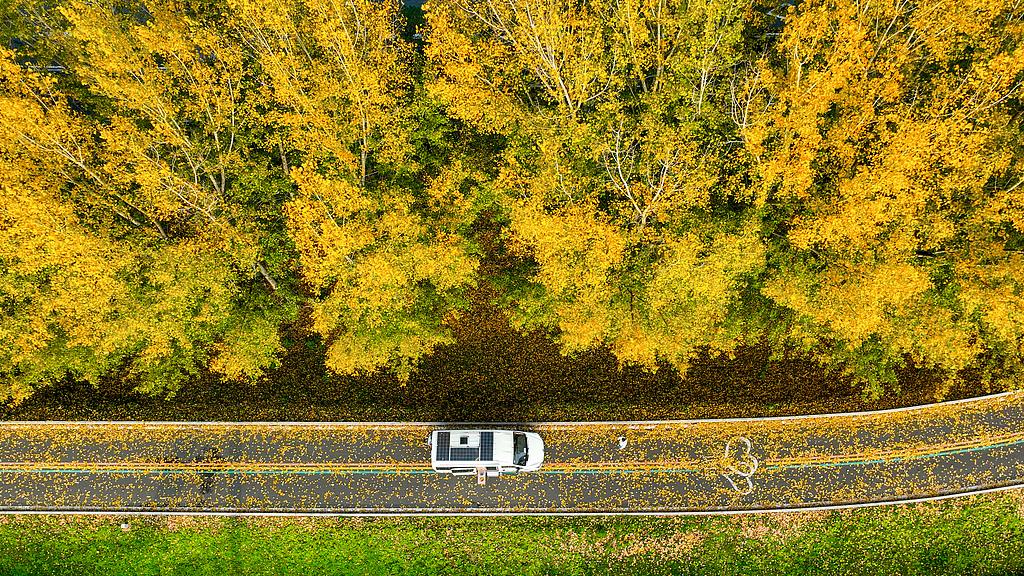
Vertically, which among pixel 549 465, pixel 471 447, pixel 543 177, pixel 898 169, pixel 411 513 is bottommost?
pixel 411 513

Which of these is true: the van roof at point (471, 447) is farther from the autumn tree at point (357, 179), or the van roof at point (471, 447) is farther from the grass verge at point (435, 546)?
the autumn tree at point (357, 179)

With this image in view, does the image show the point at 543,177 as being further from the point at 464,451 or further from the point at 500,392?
the point at 464,451

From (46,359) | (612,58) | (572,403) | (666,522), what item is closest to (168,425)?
(46,359)

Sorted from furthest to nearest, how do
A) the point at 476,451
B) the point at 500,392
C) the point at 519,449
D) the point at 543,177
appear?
the point at 500,392 → the point at 519,449 → the point at 476,451 → the point at 543,177

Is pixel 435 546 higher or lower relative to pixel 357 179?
lower

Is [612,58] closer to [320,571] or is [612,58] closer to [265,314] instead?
[265,314]

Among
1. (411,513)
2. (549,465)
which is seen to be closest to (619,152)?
(549,465)

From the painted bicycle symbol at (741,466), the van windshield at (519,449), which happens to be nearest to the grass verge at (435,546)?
the painted bicycle symbol at (741,466)
